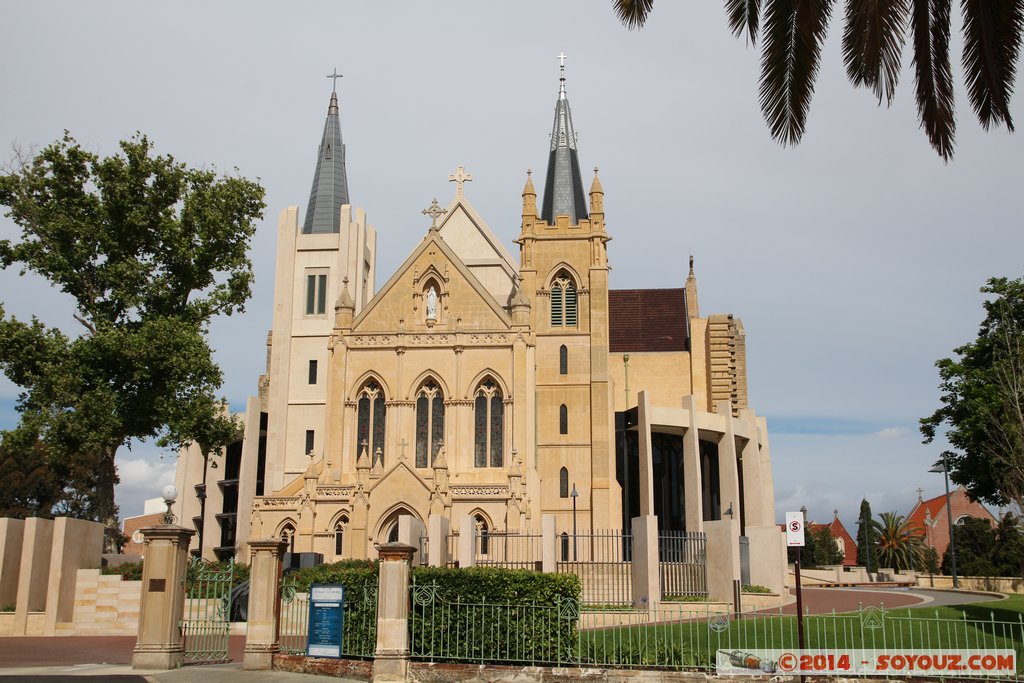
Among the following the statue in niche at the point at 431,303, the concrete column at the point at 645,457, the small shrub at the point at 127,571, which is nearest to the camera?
the small shrub at the point at 127,571

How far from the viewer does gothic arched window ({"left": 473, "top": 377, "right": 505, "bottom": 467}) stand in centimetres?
3928

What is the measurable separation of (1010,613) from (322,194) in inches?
1493

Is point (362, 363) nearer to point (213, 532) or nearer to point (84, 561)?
point (84, 561)

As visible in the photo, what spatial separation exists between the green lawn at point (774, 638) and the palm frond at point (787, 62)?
839 cm

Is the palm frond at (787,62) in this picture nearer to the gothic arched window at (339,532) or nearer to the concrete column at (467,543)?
the concrete column at (467,543)

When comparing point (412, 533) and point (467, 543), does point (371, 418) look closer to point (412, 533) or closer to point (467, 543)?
point (412, 533)

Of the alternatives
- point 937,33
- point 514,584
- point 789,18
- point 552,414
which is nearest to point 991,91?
point 937,33

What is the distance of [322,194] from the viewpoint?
2064 inches

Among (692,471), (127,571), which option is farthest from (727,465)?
(127,571)

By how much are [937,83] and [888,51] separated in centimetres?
111

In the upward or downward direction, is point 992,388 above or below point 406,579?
above

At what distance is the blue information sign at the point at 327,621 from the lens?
17453mm

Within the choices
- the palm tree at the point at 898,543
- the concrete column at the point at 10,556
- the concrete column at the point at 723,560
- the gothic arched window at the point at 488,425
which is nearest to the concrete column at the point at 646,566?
the concrete column at the point at 723,560

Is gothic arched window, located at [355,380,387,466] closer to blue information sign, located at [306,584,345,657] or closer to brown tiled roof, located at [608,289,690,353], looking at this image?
brown tiled roof, located at [608,289,690,353]
